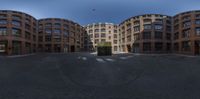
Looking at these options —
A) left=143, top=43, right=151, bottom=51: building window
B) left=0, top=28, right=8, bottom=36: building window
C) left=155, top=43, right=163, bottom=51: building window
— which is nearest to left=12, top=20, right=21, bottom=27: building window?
left=0, top=28, right=8, bottom=36: building window

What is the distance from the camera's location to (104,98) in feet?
15.9

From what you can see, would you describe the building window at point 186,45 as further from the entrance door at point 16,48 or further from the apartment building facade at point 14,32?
the entrance door at point 16,48

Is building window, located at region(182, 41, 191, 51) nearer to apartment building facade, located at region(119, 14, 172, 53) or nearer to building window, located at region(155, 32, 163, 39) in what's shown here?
apartment building facade, located at region(119, 14, 172, 53)

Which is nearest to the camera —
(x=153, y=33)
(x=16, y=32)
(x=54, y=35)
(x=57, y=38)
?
(x=16, y=32)

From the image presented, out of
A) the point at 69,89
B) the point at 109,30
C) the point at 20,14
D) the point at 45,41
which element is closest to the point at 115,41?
the point at 109,30

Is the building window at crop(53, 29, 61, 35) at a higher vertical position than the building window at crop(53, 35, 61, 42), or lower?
higher

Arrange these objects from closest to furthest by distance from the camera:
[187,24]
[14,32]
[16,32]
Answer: [14,32]
[16,32]
[187,24]

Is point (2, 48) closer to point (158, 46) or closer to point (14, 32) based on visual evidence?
point (14, 32)

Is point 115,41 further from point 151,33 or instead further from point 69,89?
point 69,89

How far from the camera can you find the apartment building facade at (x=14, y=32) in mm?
35616

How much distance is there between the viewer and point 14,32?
1489 inches

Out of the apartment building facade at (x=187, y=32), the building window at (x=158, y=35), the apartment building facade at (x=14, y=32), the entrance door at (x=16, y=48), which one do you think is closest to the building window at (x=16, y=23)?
the apartment building facade at (x=14, y=32)

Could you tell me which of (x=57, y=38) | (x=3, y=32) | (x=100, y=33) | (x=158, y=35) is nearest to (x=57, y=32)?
(x=57, y=38)

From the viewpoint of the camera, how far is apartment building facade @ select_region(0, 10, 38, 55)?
3562cm
